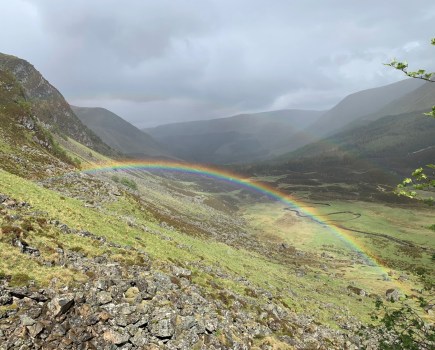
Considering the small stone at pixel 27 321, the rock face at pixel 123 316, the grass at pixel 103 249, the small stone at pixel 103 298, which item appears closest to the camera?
the small stone at pixel 27 321

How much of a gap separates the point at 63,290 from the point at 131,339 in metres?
5.30

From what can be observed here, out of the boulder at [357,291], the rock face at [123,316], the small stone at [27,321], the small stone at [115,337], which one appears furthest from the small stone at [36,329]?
the boulder at [357,291]

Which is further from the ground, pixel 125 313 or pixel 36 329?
pixel 36 329

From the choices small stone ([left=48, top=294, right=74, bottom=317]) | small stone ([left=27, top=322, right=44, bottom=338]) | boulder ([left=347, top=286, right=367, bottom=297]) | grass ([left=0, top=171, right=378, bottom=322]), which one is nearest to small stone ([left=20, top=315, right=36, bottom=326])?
small stone ([left=27, top=322, right=44, bottom=338])

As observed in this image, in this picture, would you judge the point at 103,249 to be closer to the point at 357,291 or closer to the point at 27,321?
the point at 27,321

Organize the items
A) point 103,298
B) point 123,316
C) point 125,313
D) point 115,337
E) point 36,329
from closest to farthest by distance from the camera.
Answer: point 36,329 < point 115,337 < point 123,316 < point 125,313 < point 103,298

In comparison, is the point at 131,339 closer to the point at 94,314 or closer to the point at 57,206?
the point at 94,314

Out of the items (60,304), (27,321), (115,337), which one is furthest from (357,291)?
(27,321)

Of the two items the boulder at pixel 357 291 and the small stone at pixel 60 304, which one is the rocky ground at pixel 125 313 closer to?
the small stone at pixel 60 304

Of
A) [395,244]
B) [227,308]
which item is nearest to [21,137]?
[227,308]

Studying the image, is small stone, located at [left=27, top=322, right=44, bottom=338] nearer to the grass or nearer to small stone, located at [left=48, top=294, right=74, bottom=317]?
small stone, located at [left=48, top=294, right=74, bottom=317]

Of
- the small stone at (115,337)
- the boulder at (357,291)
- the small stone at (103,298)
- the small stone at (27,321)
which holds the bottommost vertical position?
the boulder at (357,291)

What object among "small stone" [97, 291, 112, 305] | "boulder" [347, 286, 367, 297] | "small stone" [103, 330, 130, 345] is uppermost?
"small stone" [97, 291, 112, 305]

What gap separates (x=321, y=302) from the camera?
4809 centimetres
